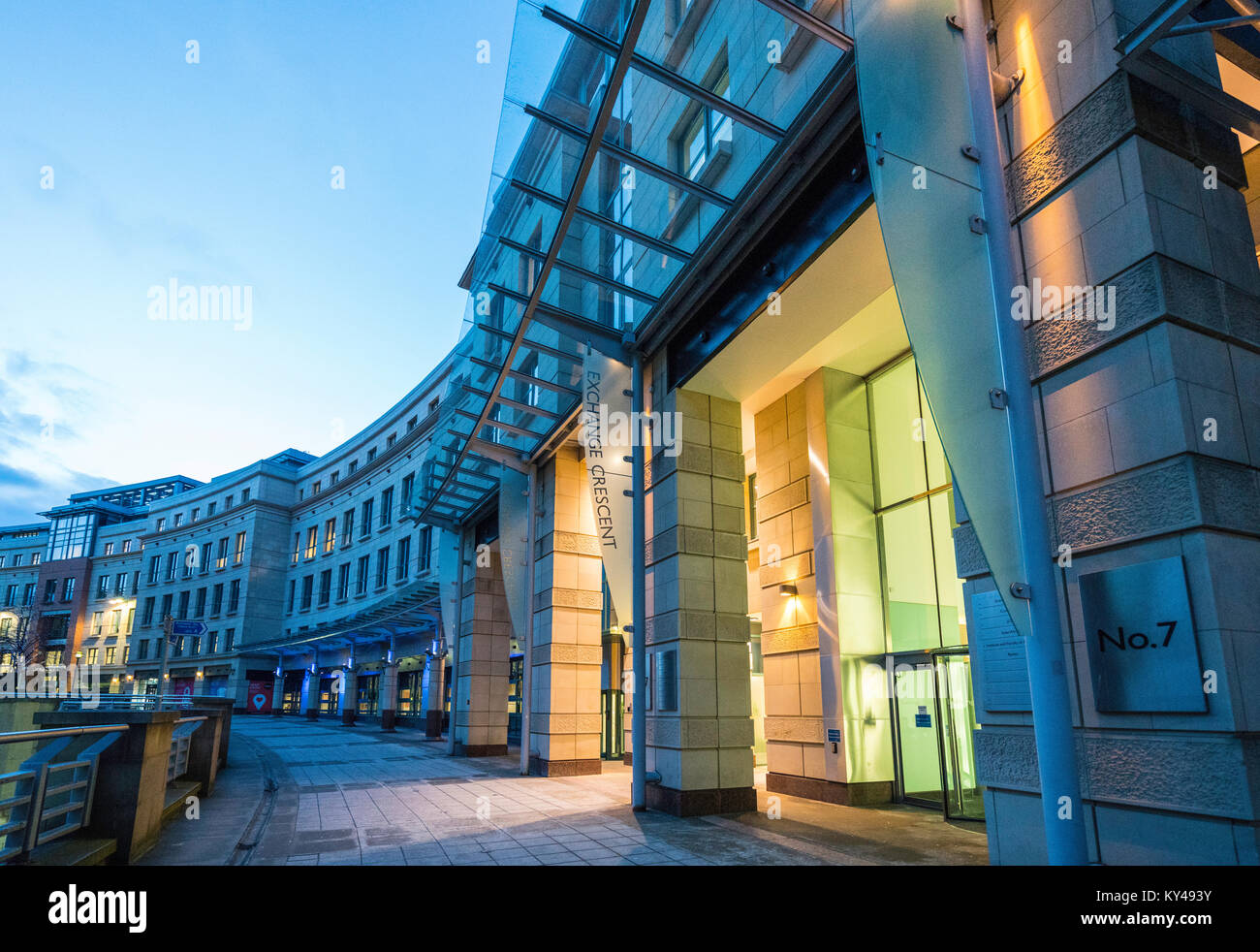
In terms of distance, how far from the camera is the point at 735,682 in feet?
36.6

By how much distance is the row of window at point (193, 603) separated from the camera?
2290 inches

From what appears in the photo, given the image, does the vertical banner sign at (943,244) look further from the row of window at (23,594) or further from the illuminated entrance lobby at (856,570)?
the row of window at (23,594)

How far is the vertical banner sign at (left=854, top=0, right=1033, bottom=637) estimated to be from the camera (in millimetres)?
5184

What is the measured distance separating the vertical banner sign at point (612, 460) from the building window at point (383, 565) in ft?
108

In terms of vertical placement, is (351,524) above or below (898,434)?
above

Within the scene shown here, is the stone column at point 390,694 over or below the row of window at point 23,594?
below

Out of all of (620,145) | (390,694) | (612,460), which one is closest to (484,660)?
(612,460)

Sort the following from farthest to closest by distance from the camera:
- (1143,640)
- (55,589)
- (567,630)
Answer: (55,589)
(567,630)
(1143,640)

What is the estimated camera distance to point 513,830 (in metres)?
9.45

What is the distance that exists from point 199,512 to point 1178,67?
74163 millimetres

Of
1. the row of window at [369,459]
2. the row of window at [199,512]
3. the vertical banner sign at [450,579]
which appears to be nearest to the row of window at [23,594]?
the row of window at [199,512]

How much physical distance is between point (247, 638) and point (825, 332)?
56721 millimetres

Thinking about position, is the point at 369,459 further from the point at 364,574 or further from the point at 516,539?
the point at 516,539
